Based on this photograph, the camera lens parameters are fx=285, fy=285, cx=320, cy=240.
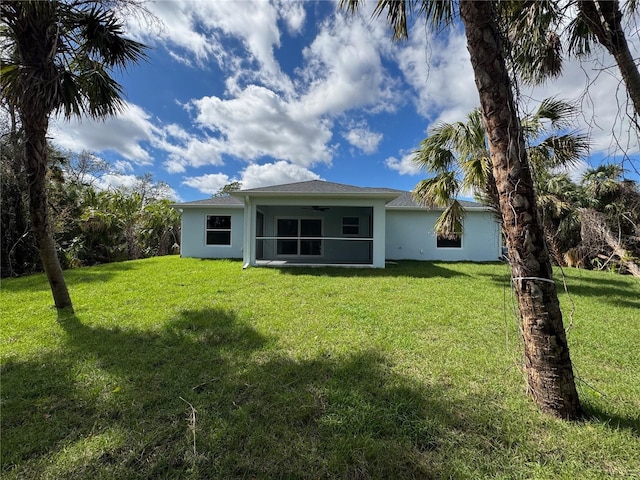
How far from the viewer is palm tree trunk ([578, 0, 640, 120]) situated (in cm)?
274

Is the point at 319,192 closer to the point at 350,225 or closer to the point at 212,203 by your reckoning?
the point at 350,225

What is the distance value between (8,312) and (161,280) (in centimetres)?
321

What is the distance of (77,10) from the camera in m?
4.99

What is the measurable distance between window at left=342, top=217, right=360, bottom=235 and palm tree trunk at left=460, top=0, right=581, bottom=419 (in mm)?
12182

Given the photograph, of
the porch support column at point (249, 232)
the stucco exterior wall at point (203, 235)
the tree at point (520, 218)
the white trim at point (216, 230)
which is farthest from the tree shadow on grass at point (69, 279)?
the tree at point (520, 218)

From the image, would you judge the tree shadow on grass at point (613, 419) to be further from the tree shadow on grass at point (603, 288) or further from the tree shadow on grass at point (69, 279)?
the tree shadow on grass at point (69, 279)

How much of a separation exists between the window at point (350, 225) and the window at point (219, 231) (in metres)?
5.78

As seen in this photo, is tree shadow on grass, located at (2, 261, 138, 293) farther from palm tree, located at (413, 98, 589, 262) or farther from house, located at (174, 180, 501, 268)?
palm tree, located at (413, 98, 589, 262)

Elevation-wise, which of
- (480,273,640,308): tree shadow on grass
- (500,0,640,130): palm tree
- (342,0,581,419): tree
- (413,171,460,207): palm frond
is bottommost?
(480,273,640,308): tree shadow on grass

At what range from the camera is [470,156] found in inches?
324

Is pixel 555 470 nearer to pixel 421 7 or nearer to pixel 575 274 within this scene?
pixel 421 7

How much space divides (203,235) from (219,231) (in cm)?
80

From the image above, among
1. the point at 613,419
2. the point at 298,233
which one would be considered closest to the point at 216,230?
the point at 298,233

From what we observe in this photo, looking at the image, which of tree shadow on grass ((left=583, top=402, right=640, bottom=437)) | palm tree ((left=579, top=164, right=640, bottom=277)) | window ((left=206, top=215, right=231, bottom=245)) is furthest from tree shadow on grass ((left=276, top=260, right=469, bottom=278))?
tree shadow on grass ((left=583, top=402, right=640, bottom=437))
